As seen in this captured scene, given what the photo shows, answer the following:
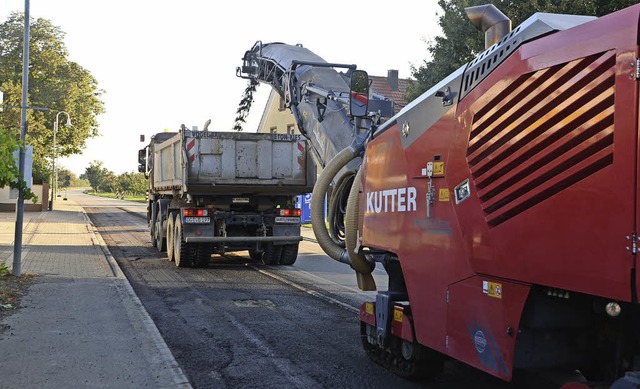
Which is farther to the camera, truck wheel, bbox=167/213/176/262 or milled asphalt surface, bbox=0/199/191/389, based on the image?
truck wheel, bbox=167/213/176/262

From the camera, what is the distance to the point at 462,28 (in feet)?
59.6

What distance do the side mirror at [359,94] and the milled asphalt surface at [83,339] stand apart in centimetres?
296

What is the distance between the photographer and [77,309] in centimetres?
859

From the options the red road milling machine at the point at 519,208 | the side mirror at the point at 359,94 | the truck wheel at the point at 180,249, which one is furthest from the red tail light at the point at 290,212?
the red road milling machine at the point at 519,208

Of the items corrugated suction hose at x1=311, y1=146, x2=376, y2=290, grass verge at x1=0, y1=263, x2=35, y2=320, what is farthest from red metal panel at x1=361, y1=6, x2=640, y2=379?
grass verge at x1=0, y1=263, x2=35, y2=320

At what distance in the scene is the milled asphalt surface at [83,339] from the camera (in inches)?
218

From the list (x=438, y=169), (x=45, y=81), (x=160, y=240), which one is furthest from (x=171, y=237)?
(x=45, y=81)

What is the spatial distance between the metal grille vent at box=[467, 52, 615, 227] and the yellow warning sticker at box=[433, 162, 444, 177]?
34 centimetres

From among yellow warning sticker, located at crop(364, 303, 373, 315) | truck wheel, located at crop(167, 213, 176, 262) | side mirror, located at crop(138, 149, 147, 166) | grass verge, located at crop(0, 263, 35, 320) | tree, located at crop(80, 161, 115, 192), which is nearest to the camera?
yellow warning sticker, located at crop(364, 303, 373, 315)

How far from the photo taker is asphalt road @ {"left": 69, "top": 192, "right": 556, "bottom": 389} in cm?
582

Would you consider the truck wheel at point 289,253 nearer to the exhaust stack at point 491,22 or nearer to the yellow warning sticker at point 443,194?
the exhaust stack at point 491,22

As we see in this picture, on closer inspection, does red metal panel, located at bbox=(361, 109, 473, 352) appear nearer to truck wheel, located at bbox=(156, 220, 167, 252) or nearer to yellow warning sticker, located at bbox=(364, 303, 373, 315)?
yellow warning sticker, located at bbox=(364, 303, 373, 315)

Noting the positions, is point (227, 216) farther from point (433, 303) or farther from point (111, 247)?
point (433, 303)

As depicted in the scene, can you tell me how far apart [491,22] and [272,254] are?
407 inches
